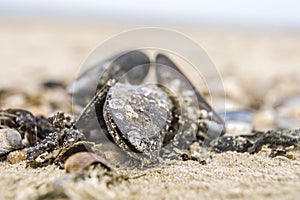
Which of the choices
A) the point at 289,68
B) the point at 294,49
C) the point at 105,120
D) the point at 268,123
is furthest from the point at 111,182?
the point at 294,49

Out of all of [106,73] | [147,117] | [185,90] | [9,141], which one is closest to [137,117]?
[147,117]

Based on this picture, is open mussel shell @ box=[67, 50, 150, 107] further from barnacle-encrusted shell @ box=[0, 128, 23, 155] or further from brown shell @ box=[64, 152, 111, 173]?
brown shell @ box=[64, 152, 111, 173]

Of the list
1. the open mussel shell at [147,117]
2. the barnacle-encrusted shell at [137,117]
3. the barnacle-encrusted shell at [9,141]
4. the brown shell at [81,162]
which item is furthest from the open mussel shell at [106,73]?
the brown shell at [81,162]

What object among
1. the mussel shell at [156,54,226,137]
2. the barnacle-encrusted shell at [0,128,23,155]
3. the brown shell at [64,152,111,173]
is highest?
the mussel shell at [156,54,226,137]

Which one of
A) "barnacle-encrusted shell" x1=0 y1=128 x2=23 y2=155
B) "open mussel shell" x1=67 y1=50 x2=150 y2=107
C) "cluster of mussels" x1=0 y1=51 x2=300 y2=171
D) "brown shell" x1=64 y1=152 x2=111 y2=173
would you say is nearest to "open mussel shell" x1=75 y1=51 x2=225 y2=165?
"cluster of mussels" x1=0 y1=51 x2=300 y2=171

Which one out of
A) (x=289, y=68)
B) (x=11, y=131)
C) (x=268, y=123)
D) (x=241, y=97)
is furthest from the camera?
(x=289, y=68)

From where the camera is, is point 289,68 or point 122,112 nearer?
point 122,112

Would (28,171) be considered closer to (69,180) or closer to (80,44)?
(69,180)

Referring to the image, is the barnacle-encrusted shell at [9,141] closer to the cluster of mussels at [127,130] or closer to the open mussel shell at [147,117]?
the cluster of mussels at [127,130]

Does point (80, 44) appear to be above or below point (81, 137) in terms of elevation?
above
